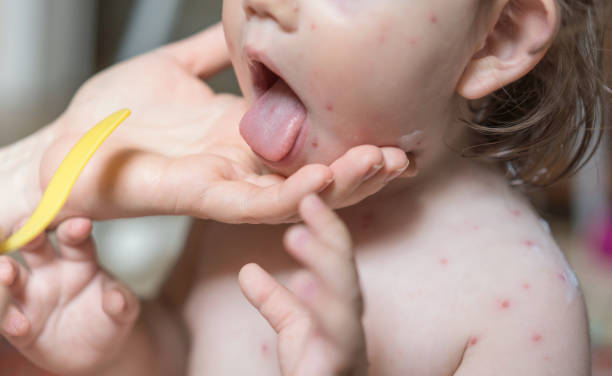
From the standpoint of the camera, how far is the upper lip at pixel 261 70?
442mm

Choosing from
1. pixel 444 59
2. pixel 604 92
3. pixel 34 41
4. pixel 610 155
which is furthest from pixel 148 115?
pixel 610 155

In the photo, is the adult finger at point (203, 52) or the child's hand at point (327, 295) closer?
the child's hand at point (327, 295)

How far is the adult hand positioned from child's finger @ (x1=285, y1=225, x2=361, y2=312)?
0.22ft

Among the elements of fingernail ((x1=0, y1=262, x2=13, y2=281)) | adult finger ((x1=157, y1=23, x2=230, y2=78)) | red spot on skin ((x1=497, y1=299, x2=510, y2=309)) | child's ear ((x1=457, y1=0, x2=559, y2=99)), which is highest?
child's ear ((x1=457, y1=0, x2=559, y2=99))

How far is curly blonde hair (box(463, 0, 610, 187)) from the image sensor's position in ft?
1.76

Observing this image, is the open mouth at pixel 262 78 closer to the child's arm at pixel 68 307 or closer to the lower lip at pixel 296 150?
the lower lip at pixel 296 150

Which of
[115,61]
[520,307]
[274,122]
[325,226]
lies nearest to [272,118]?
[274,122]

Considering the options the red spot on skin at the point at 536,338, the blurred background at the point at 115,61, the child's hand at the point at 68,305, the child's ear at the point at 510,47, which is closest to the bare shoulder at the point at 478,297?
the red spot on skin at the point at 536,338

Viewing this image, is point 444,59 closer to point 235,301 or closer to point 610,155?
point 235,301

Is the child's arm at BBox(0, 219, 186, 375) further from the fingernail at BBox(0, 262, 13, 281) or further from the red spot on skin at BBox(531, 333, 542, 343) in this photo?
the red spot on skin at BBox(531, 333, 542, 343)

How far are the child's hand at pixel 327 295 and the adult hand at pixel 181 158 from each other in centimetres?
6

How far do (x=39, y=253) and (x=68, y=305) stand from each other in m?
0.05

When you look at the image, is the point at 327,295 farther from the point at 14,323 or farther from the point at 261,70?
the point at 14,323

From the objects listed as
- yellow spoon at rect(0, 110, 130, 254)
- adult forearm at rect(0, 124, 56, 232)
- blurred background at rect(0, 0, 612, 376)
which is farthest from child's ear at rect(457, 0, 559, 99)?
blurred background at rect(0, 0, 612, 376)
